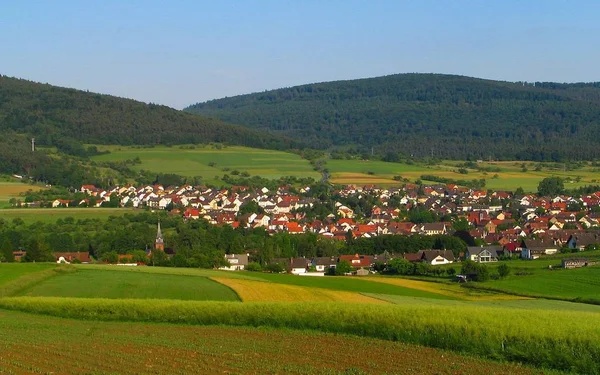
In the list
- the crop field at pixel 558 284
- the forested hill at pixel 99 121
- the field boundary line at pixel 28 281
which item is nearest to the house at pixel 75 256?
the field boundary line at pixel 28 281

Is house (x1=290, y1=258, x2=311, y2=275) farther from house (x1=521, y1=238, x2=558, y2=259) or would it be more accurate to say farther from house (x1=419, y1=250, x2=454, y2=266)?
house (x1=521, y1=238, x2=558, y2=259)

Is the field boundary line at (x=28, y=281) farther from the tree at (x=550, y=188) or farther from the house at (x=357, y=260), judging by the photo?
the tree at (x=550, y=188)

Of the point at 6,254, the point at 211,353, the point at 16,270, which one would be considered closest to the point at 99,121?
the point at 6,254

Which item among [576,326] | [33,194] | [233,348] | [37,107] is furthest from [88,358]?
[37,107]

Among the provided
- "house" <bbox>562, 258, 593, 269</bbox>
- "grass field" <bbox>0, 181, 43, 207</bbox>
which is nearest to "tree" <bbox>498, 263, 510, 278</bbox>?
"house" <bbox>562, 258, 593, 269</bbox>

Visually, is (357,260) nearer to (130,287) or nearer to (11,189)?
(130,287)
